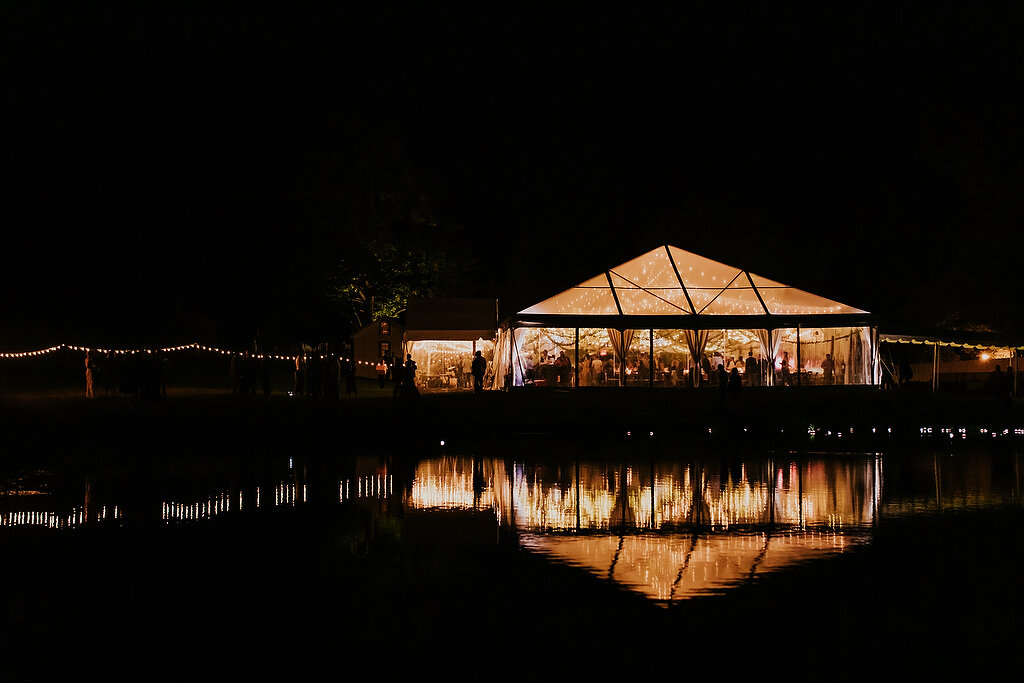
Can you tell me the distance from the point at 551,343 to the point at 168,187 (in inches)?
615

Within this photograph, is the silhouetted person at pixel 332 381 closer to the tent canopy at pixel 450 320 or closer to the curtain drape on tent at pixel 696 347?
the tent canopy at pixel 450 320

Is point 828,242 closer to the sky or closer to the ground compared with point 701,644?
closer to the sky

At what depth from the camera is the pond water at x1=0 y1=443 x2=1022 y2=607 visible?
971cm

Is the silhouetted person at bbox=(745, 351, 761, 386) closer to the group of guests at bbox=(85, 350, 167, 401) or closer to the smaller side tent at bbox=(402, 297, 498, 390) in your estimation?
the smaller side tent at bbox=(402, 297, 498, 390)

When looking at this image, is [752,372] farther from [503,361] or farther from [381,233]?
[381,233]

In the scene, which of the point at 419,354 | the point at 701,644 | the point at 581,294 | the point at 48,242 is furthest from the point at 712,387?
the point at 701,644

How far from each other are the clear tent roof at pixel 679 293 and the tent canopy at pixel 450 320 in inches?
177

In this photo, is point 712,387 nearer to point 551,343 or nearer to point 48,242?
point 551,343

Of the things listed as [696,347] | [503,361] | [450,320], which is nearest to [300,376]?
[503,361]

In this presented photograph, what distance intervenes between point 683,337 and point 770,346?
2707 mm

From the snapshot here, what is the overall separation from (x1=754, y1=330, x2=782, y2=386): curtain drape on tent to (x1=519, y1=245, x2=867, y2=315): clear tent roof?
0.68 m

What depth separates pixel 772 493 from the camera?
13539 millimetres

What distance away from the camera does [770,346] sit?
33.3 metres

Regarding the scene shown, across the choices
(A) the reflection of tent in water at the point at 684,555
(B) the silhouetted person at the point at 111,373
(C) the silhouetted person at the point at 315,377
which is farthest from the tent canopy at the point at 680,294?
(A) the reflection of tent in water at the point at 684,555
